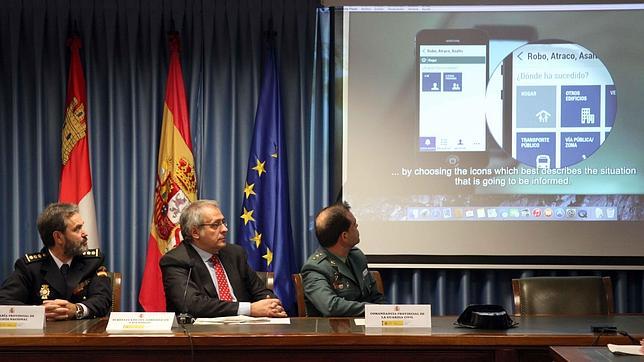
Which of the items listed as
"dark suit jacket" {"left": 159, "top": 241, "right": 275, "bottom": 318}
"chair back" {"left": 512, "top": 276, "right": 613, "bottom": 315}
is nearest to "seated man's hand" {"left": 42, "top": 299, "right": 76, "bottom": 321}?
"dark suit jacket" {"left": 159, "top": 241, "right": 275, "bottom": 318}

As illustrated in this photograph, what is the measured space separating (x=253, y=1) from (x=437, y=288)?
6.78 feet

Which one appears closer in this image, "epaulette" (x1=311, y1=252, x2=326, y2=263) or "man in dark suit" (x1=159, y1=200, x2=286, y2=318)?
"man in dark suit" (x1=159, y1=200, x2=286, y2=318)

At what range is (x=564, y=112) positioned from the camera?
5281mm

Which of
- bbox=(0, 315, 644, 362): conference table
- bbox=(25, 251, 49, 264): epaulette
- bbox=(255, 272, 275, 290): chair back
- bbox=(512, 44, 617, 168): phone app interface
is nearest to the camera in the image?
bbox=(0, 315, 644, 362): conference table

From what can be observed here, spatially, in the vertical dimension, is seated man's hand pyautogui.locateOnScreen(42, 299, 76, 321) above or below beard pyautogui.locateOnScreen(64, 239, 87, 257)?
below

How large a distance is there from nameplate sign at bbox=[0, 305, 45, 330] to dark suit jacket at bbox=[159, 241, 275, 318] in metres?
0.75

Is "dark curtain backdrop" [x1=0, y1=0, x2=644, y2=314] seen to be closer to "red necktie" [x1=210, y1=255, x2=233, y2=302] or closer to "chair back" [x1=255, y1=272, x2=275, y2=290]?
"chair back" [x1=255, y1=272, x2=275, y2=290]

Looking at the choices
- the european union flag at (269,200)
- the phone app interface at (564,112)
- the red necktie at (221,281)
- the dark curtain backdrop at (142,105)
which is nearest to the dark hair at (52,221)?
the red necktie at (221,281)

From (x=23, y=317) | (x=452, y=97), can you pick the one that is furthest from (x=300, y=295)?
(x=452, y=97)

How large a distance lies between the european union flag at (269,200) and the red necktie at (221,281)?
99 cm

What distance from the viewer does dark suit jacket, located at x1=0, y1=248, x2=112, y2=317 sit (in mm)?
4031

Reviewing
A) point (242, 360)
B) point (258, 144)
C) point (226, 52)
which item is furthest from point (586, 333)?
point (226, 52)

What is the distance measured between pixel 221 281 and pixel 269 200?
116 cm

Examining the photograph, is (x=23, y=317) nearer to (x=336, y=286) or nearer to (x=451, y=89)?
(x=336, y=286)
